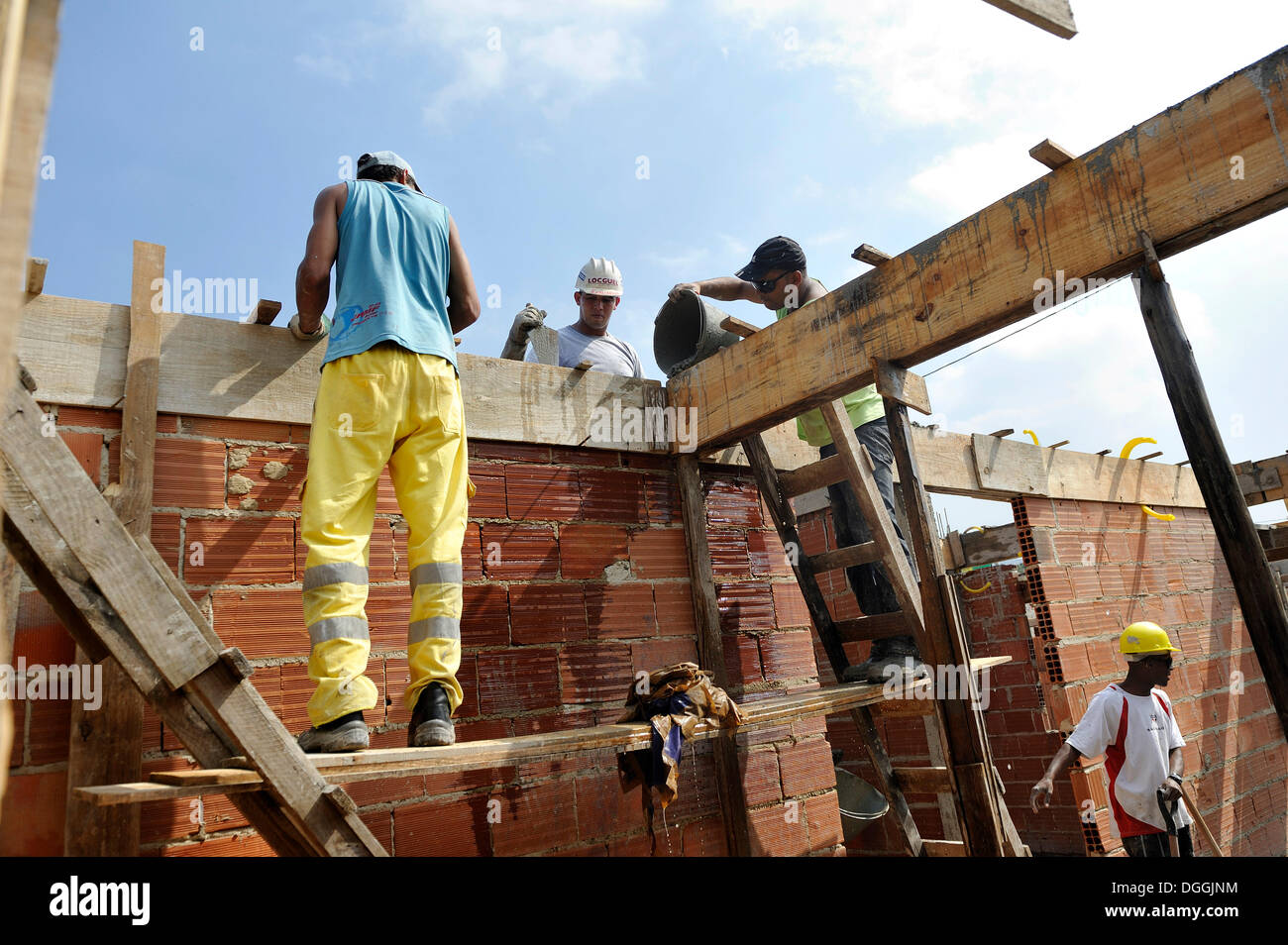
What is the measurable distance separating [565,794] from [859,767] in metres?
5.35

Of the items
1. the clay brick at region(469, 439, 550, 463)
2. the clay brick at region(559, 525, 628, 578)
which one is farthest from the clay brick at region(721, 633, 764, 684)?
the clay brick at region(469, 439, 550, 463)

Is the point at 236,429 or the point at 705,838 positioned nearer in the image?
the point at 236,429

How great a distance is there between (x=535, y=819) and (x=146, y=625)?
6.42 ft

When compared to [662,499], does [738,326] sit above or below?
above

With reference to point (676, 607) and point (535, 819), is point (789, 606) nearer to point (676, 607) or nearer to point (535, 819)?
point (676, 607)

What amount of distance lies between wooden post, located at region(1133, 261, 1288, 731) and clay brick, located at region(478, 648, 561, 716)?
2576 millimetres

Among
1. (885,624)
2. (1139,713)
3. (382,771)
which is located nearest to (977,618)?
(1139,713)

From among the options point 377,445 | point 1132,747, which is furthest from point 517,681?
point 1132,747

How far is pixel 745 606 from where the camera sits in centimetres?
450

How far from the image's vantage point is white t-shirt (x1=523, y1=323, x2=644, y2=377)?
4941 millimetres

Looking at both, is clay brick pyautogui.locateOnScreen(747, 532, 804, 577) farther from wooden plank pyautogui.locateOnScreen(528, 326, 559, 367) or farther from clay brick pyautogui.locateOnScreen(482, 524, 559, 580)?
wooden plank pyautogui.locateOnScreen(528, 326, 559, 367)

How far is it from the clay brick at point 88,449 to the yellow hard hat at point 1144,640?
5.31 meters

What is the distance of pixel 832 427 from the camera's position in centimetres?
399
